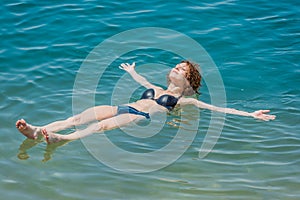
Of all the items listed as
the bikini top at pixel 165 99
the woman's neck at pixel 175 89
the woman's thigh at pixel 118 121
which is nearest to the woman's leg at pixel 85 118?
the woman's thigh at pixel 118 121

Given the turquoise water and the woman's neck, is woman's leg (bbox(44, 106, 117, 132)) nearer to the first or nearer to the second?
the turquoise water

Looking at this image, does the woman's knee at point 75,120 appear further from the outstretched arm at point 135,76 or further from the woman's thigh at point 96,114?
the outstretched arm at point 135,76

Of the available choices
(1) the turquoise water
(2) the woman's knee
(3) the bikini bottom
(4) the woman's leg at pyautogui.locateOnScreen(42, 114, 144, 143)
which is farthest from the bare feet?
(3) the bikini bottom

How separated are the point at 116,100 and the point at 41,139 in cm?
227

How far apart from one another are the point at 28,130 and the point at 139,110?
2.05 meters

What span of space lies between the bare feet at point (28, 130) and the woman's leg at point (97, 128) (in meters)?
0.16

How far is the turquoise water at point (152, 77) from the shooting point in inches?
265

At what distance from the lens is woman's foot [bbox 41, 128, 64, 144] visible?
23.5ft

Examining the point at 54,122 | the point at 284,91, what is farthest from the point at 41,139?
the point at 284,91

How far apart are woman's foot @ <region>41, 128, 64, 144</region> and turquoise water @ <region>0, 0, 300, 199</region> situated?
212 millimetres

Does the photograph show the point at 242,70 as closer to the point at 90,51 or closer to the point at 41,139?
the point at 90,51

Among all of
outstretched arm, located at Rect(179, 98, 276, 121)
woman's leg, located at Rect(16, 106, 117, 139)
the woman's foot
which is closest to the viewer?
the woman's foot

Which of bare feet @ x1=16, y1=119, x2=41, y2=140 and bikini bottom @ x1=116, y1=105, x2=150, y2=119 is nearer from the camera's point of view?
bare feet @ x1=16, y1=119, x2=41, y2=140

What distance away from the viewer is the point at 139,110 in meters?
8.58
